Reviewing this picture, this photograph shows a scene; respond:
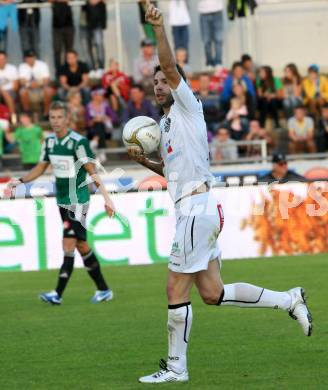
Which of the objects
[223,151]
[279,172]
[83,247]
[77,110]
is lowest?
[83,247]

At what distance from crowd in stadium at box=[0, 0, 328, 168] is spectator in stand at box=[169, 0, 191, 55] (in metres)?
0.02

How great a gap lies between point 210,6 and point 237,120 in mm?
3062

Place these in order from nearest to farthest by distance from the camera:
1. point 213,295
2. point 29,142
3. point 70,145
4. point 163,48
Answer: point 163,48
point 213,295
point 70,145
point 29,142

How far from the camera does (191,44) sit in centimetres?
2361

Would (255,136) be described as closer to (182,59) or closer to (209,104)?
(209,104)

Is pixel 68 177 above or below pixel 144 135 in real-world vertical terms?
below

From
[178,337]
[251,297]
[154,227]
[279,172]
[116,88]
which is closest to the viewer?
[178,337]

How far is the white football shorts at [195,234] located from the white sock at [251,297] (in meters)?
0.32

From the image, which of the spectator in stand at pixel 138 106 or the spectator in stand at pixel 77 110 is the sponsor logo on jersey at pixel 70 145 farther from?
the spectator in stand at pixel 138 106

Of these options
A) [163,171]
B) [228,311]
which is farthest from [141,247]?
[163,171]

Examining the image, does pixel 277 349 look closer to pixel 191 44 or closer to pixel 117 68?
pixel 117 68

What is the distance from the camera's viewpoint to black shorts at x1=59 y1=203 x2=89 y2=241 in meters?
12.1

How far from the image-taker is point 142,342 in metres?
9.22

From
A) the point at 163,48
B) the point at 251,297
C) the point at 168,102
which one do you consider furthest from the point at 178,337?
the point at 163,48
